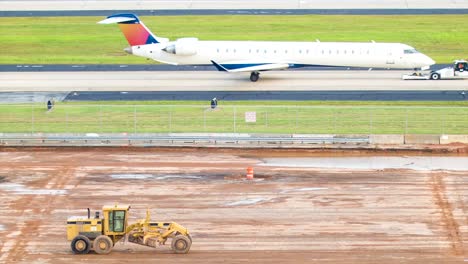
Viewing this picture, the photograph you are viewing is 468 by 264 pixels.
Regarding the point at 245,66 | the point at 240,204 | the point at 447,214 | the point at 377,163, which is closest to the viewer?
the point at 447,214

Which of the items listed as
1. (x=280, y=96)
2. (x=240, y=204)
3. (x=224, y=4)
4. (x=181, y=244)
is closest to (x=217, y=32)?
(x=224, y=4)

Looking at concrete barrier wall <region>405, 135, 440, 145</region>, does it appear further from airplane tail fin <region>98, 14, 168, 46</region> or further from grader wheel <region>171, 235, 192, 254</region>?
airplane tail fin <region>98, 14, 168, 46</region>

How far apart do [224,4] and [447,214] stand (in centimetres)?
7006

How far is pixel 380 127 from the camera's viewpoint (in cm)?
5956

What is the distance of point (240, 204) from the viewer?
4603 cm

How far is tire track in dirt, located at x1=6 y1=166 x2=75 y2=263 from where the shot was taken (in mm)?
39875

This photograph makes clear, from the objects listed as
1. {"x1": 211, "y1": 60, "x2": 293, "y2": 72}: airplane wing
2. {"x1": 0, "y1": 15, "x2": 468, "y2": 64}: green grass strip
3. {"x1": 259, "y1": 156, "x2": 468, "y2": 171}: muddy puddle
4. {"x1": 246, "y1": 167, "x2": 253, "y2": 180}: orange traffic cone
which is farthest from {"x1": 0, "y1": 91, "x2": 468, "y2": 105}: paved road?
{"x1": 246, "y1": 167, "x2": 253, "y2": 180}: orange traffic cone

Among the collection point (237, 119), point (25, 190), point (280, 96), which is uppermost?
point (280, 96)

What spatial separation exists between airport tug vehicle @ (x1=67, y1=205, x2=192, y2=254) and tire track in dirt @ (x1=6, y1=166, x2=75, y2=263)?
2064 mm

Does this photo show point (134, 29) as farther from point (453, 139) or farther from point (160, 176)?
point (160, 176)

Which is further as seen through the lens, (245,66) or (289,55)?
(289,55)

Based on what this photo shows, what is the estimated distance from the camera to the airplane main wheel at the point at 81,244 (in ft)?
127

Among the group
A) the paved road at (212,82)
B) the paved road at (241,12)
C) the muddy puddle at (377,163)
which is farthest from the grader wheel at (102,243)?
the paved road at (241,12)

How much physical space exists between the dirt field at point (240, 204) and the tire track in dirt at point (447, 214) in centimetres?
4
